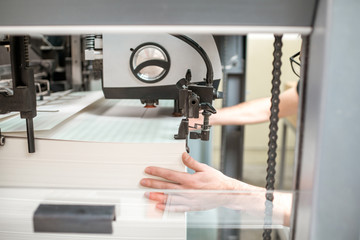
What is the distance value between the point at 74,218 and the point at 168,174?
23 cm

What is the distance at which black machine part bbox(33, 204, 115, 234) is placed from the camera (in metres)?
0.40

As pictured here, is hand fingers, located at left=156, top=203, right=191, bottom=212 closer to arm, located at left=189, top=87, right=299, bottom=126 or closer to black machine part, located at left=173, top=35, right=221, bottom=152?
black machine part, located at left=173, top=35, right=221, bottom=152

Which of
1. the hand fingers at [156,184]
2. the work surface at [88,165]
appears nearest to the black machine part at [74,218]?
the work surface at [88,165]

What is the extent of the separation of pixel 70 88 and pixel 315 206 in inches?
43.5

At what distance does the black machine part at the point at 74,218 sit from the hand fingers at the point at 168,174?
0.19 metres

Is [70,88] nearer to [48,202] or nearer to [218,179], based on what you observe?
[218,179]

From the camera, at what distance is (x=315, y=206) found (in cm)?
36

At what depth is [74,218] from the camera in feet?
1.32

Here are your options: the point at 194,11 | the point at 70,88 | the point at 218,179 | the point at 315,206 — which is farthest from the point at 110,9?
the point at 70,88

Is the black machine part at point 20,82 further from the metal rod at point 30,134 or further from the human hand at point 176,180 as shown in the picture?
the human hand at point 176,180

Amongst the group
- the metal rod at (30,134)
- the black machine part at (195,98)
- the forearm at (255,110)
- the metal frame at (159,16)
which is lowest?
the forearm at (255,110)

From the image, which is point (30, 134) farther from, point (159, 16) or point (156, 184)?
point (159, 16)

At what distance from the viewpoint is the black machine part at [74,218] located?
402 mm

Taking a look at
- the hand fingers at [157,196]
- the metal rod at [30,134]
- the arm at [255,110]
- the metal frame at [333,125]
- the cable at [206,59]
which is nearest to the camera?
the metal frame at [333,125]
